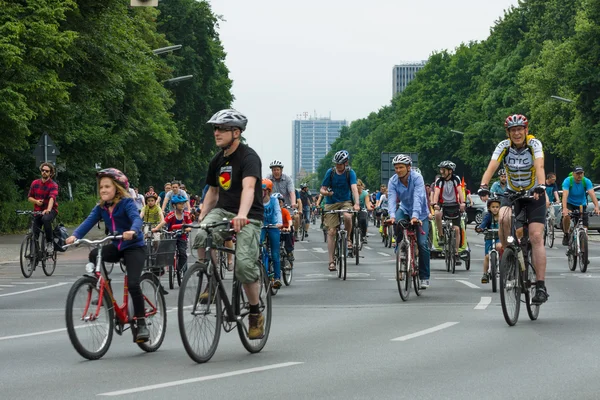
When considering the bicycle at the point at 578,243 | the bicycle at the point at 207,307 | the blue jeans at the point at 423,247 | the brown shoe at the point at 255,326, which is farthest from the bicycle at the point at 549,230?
the bicycle at the point at 207,307

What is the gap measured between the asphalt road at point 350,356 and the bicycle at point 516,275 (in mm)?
187

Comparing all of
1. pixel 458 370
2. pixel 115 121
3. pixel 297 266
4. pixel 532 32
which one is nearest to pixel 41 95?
pixel 297 266

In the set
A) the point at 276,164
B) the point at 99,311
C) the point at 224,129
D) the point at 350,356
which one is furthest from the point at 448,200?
the point at 99,311

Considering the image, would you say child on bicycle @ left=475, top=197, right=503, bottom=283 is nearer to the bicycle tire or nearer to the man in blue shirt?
the man in blue shirt

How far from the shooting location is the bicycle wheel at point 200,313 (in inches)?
328

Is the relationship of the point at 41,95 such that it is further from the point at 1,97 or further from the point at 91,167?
the point at 91,167

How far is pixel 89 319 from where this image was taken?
28.7 feet

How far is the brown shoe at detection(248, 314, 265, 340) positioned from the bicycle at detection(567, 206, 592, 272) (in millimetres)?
11981

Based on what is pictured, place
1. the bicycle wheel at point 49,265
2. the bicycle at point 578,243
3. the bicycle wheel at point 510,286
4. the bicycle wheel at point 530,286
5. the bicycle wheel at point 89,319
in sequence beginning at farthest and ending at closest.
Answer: the bicycle wheel at point 49,265 → the bicycle at point 578,243 → the bicycle wheel at point 530,286 → the bicycle wheel at point 510,286 → the bicycle wheel at point 89,319

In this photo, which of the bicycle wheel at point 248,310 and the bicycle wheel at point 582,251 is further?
the bicycle wheel at point 582,251

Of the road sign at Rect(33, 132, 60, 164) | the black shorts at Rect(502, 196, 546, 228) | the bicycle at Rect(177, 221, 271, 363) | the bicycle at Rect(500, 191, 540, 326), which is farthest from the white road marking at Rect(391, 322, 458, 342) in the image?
the road sign at Rect(33, 132, 60, 164)

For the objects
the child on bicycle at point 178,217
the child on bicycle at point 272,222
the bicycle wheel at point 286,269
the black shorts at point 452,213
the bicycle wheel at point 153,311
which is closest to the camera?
the bicycle wheel at point 153,311

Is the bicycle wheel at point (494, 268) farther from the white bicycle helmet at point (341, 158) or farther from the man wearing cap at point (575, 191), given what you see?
the man wearing cap at point (575, 191)

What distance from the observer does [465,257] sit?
20.7 m
